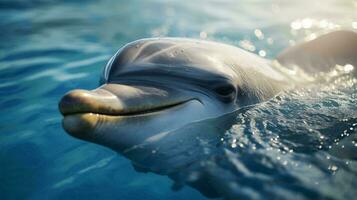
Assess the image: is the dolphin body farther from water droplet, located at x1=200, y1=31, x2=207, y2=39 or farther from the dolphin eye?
water droplet, located at x1=200, y1=31, x2=207, y2=39

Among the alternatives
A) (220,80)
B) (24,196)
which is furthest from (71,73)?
(220,80)

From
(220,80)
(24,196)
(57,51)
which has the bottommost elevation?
(24,196)

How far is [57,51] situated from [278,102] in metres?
5.43

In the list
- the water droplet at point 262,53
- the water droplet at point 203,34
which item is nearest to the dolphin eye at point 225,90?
the water droplet at point 262,53

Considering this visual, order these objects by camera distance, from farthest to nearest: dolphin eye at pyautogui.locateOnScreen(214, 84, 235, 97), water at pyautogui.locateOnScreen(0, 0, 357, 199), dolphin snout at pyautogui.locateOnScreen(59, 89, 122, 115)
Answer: dolphin eye at pyautogui.locateOnScreen(214, 84, 235, 97) < water at pyautogui.locateOnScreen(0, 0, 357, 199) < dolphin snout at pyautogui.locateOnScreen(59, 89, 122, 115)

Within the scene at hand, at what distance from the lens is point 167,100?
4.00 meters

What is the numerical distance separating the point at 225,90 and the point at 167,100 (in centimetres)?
78

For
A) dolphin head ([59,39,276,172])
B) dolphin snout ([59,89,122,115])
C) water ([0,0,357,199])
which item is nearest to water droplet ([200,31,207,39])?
water ([0,0,357,199])

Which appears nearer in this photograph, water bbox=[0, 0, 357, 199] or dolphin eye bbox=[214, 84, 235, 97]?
water bbox=[0, 0, 357, 199]

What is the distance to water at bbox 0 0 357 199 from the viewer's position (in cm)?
399

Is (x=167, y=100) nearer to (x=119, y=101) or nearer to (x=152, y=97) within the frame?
(x=152, y=97)

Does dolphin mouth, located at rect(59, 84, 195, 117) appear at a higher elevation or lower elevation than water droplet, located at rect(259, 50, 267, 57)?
lower

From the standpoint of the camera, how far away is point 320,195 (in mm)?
3689

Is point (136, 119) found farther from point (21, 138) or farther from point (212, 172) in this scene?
point (21, 138)
